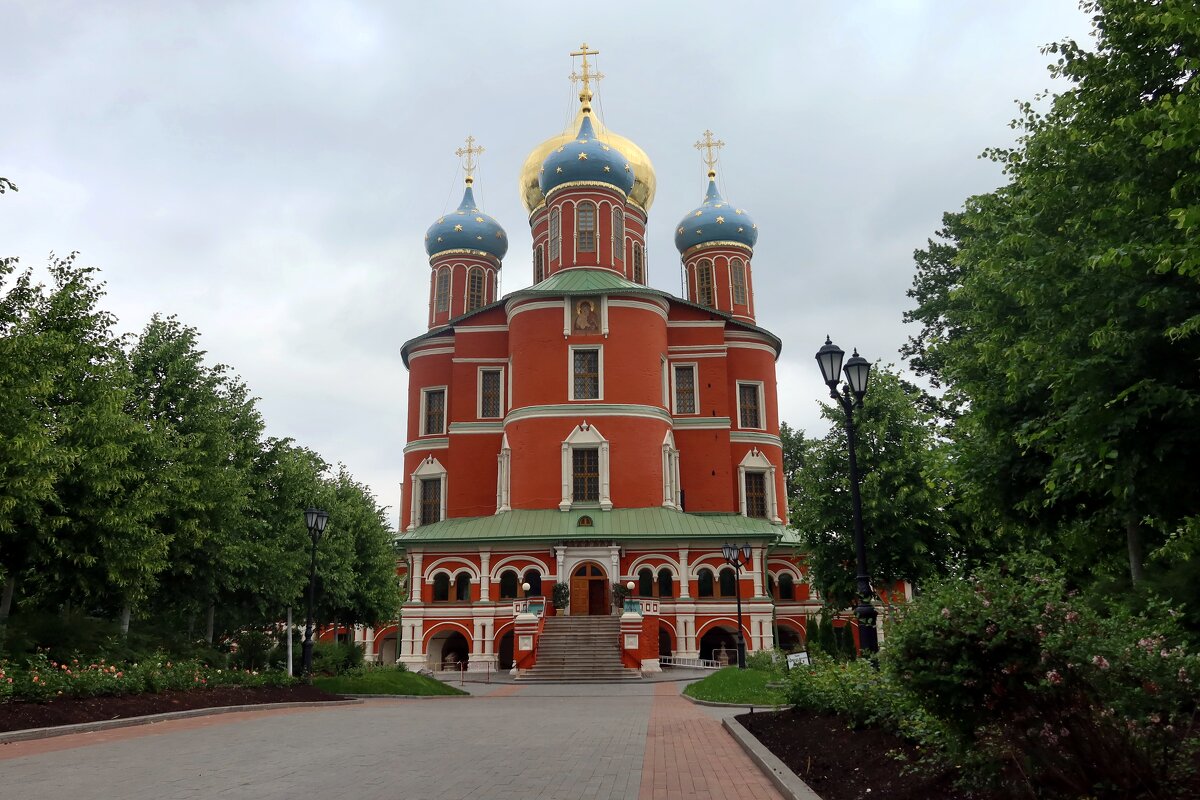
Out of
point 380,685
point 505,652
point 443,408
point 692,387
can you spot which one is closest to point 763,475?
point 692,387

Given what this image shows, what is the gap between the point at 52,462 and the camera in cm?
1422

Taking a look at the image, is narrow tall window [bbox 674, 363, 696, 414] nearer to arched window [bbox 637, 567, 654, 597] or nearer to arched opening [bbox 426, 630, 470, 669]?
arched window [bbox 637, 567, 654, 597]

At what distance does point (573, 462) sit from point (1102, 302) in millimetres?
25967

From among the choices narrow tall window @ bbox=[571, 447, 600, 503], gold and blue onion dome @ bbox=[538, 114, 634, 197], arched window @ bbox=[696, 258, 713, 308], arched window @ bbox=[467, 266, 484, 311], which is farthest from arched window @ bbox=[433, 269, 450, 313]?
narrow tall window @ bbox=[571, 447, 600, 503]

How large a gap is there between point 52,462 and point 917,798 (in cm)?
1384

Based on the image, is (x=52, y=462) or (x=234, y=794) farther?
(x=52, y=462)

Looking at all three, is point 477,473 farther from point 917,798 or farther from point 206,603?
point 917,798

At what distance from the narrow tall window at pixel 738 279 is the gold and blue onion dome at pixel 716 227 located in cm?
115

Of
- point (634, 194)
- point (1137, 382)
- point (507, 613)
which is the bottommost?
point (507, 613)

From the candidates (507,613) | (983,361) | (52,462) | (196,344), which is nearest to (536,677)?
(507,613)

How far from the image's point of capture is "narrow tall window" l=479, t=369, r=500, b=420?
130 ft

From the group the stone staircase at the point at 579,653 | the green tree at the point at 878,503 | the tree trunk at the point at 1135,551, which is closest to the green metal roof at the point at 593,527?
the stone staircase at the point at 579,653

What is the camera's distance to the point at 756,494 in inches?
1563

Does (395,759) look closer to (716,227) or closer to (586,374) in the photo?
(586,374)
